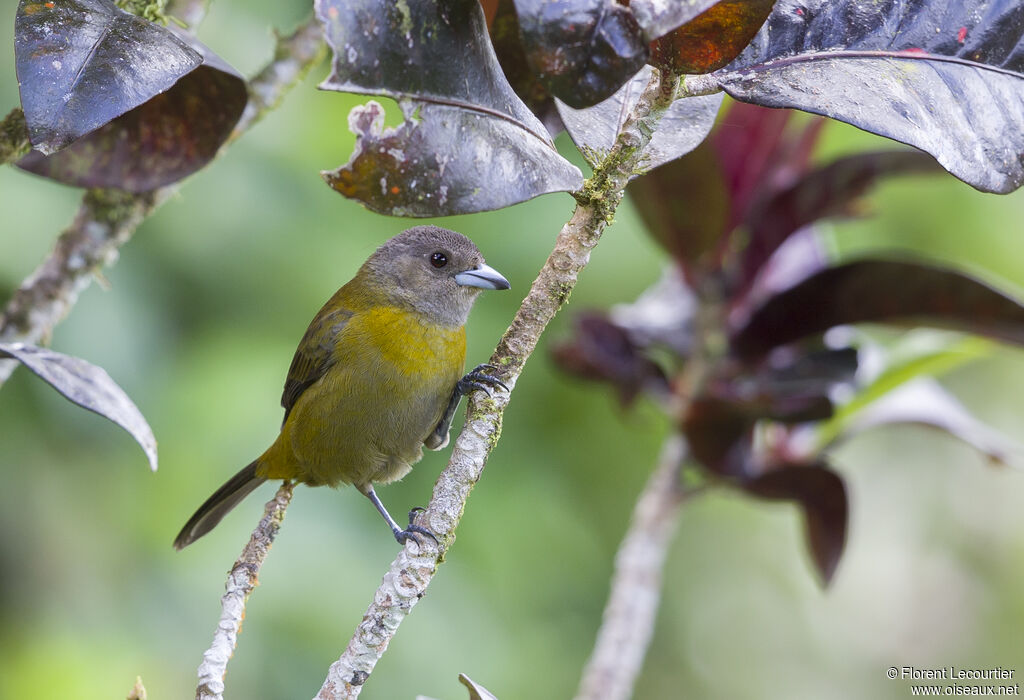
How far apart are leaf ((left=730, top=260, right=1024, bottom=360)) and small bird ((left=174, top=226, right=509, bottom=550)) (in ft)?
2.25

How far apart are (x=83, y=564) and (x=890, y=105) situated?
2.78 metres

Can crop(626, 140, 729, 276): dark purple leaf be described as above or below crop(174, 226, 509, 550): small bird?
above

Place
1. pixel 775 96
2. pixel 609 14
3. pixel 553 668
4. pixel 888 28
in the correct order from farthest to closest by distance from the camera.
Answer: pixel 553 668 → pixel 888 28 → pixel 775 96 → pixel 609 14

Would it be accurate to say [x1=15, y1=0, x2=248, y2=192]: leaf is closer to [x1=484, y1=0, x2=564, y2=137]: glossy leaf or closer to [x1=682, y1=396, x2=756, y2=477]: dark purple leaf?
[x1=484, y1=0, x2=564, y2=137]: glossy leaf

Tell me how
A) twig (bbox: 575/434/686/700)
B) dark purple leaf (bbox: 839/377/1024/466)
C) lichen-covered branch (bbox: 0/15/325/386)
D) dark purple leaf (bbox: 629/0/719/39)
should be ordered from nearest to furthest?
dark purple leaf (bbox: 629/0/719/39), lichen-covered branch (bbox: 0/15/325/386), twig (bbox: 575/434/686/700), dark purple leaf (bbox: 839/377/1024/466)

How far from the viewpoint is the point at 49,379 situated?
60.1 inches

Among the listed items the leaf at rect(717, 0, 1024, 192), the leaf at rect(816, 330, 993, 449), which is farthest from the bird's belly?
the leaf at rect(717, 0, 1024, 192)

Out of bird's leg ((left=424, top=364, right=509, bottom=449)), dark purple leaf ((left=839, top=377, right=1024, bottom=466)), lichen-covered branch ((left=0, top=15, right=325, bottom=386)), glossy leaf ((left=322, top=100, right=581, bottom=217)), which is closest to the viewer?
glossy leaf ((left=322, top=100, right=581, bottom=217))

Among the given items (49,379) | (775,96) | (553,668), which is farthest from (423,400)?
(553,668)

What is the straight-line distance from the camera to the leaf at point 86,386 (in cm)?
153

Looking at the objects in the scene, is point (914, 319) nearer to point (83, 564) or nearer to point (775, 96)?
point (775, 96)

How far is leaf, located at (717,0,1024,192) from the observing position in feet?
4.69

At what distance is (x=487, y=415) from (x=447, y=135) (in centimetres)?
43

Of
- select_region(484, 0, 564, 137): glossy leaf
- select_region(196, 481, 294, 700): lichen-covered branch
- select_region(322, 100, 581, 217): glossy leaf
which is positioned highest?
select_region(484, 0, 564, 137): glossy leaf
